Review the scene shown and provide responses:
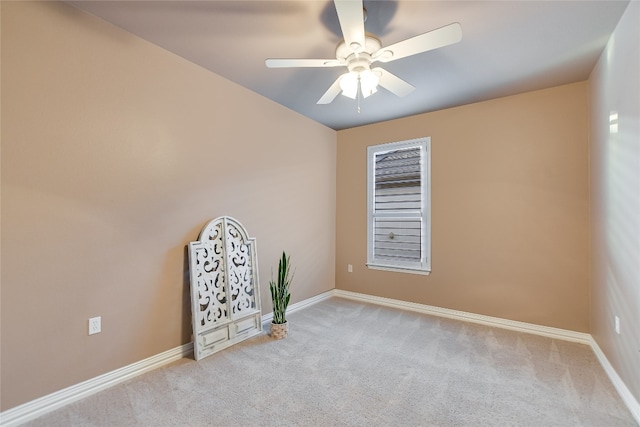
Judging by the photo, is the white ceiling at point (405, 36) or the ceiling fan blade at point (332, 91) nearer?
the white ceiling at point (405, 36)

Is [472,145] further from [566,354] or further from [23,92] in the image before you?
[23,92]

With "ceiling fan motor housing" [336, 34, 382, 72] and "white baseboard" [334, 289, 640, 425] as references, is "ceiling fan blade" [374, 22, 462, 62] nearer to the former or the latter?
"ceiling fan motor housing" [336, 34, 382, 72]

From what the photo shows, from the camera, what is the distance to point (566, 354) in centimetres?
257

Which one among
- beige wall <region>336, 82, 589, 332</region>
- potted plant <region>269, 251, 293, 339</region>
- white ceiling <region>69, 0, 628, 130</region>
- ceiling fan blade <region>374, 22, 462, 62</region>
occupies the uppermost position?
white ceiling <region>69, 0, 628, 130</region>

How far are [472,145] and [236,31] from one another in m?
2.75

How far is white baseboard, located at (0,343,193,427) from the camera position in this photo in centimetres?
169

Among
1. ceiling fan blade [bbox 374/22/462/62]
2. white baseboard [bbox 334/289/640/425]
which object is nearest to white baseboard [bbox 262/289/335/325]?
white baseboard [bbox 334/289/640/425]

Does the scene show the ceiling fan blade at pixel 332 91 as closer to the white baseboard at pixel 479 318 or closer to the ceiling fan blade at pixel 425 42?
the ceiling fan blade at pixel 425 42

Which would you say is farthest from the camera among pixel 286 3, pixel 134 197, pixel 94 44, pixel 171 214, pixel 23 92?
pixel 171 214

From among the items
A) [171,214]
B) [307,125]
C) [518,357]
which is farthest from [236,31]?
[518,357]

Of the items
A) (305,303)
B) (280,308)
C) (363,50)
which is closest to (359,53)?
(363,50)

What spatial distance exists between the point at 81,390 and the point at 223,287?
3.78 feet

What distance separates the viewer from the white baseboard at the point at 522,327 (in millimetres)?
1921

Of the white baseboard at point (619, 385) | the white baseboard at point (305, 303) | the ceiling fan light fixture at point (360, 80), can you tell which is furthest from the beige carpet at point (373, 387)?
the ceiling fan light fixture at point (360, 80)
